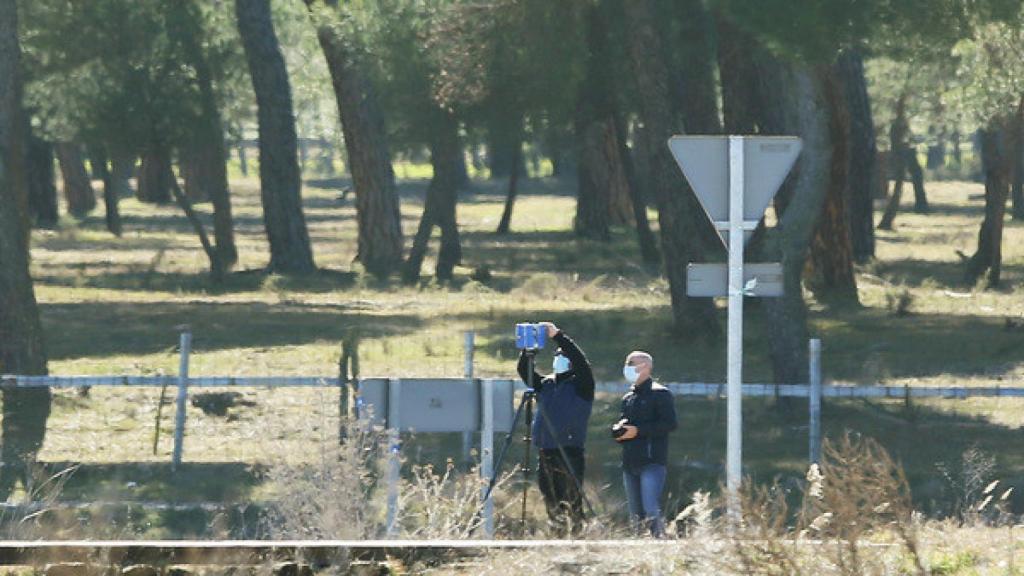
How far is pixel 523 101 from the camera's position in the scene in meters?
32.3

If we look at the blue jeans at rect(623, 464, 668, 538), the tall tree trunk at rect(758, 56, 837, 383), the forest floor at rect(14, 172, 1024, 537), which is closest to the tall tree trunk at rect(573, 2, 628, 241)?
the forest floor at rect(14, 172, 1024, 537)

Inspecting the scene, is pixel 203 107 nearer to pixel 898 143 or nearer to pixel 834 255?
pixel 834 255

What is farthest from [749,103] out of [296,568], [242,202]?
[242,202]

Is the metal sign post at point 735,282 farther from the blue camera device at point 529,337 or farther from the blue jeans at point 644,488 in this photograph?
the blue jeans at point 644,488

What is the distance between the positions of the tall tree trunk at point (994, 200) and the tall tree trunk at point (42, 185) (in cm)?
2936

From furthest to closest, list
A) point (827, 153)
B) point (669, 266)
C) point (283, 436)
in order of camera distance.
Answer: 1. point (669, 266)
2. point (827, 153)
3. point (283, 436)

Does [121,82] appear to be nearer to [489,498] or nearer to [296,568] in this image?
[489,498]

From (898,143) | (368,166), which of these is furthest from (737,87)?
(898,143)

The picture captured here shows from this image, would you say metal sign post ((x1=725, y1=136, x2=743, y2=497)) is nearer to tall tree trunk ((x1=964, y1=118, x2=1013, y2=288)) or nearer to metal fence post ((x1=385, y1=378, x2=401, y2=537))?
metal fence post ((x1=385, y1=378, x2=401, y2=537))

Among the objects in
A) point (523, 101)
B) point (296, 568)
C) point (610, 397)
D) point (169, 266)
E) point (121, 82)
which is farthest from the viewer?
point (169, 266)

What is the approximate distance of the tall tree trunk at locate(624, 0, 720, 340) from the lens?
24.0 meters

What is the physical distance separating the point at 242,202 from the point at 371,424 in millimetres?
71036

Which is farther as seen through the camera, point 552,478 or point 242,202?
point 242,202

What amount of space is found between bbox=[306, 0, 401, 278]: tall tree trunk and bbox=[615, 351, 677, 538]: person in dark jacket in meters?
25.0
